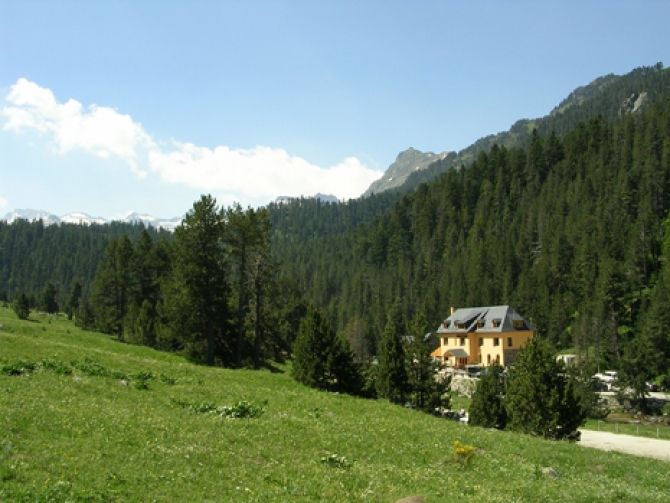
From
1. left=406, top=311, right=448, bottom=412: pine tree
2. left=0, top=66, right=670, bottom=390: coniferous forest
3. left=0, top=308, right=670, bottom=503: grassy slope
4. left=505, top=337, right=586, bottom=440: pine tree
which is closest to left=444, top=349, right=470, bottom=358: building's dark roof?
left=0, top=66, right=670, bottom=390: coniferous forest

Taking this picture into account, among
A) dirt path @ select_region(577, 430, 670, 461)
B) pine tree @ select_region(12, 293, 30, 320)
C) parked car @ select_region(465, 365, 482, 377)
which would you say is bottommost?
dirt path @ select_region(577, 430, 670, 461)

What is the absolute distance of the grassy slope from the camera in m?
10.4

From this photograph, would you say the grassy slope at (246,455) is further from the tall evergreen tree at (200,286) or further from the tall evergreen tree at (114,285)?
the tall evergreen tree at (114,285)

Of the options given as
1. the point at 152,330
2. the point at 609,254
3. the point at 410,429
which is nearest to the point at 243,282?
the point at 152,330

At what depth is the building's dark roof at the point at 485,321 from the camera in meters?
95.2

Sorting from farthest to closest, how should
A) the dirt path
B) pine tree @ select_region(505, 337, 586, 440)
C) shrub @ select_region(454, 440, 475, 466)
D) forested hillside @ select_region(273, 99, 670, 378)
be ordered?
forested hillside @ select_region(273, 99, 670, 378) → the dirt path → pine tree @ select_region(505, 337, 586, 440) → shrub @ select_region(454, 440, 475, 466)

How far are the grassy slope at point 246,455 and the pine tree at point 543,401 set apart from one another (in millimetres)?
8742

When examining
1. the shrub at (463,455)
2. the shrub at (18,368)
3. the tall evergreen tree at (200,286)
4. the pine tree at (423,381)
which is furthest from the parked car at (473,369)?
the shrub at (18,368)

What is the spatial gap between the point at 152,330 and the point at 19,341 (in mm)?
29590

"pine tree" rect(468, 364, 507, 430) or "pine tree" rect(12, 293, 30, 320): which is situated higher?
"pine tree" rect(12, 293, 30, 320)

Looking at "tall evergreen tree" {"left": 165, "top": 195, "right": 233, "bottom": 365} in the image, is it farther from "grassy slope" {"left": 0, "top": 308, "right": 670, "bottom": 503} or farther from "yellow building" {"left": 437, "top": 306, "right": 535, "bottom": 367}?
"yellow building" {"left": 437, "top": 306, "right": 535, "bottom": 367}

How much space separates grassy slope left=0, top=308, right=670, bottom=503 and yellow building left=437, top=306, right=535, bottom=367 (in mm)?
72990

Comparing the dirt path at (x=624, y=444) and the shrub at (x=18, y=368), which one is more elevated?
the shrub at (x=18, y=368)

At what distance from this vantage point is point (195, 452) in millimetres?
12648
